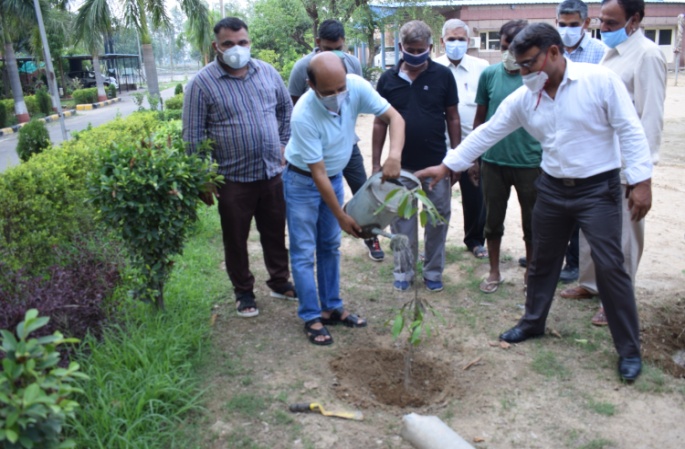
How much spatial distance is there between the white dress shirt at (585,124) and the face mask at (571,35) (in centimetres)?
139

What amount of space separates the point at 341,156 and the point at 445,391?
1.43m

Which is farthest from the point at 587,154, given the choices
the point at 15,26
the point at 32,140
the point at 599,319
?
the point at 15,26

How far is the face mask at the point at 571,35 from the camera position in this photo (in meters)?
4.58

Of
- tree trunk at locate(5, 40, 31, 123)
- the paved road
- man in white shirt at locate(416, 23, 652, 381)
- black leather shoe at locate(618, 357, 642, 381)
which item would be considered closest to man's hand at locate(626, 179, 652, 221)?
man in white shirt at locate(416, 23, 652, 381)

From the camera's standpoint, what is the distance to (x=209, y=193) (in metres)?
3.94

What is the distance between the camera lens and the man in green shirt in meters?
4.29

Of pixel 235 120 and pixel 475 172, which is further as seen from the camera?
pixel 475 172

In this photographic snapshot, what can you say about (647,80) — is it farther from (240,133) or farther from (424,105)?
(240,133)

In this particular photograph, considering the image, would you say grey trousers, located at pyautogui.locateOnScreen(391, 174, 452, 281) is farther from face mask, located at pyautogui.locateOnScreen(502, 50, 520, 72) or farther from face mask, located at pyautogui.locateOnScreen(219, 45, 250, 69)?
face mask, located at pyautogui.locateOnScreen(219, 45, 250, 69)

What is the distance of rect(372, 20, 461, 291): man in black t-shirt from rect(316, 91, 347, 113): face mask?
33.9 inches

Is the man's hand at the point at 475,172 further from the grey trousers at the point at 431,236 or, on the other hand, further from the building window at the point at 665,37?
the building window at the point at 665,37

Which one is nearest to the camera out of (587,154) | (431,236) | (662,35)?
(587,154)

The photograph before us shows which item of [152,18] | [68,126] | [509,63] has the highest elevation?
[152,18]

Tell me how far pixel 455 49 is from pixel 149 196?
2722 mm
